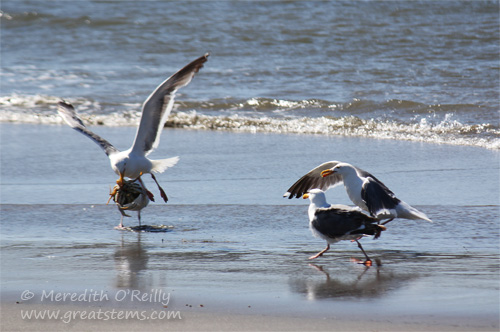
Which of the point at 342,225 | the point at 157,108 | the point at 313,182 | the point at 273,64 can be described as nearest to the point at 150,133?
the point at 157,108

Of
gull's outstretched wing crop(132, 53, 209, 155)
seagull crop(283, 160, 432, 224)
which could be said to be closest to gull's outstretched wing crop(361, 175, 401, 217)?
seagull crop(283, 160, 432, 224)

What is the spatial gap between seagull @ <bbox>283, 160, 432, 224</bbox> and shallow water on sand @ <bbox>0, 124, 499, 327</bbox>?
23 centimetres

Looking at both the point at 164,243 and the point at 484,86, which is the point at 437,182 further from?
the point at 484,86

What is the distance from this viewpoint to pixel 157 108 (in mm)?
7664

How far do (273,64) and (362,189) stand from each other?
10.1 meters

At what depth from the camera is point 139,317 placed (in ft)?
14.3

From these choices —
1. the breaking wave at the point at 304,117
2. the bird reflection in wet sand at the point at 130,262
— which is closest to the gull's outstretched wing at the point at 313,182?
the bird reflection in wet sand at the point at 130,262

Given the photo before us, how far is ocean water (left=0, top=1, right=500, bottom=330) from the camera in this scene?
5.02m

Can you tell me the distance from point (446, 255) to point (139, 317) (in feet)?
7.95

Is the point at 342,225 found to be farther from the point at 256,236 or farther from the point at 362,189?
the point at 256,236

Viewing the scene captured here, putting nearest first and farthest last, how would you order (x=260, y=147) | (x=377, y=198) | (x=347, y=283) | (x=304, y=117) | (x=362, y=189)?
(x=347, y=283)
(x=377, y=198)
(x=362, y=189)
(x=260, y=147)
(x=304, y=117)

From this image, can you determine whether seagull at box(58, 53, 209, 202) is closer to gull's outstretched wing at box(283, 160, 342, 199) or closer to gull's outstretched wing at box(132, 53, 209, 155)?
gull's outstretched wing at box(132, 53, 209, 155)

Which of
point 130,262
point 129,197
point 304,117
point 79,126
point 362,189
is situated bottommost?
point 130,262

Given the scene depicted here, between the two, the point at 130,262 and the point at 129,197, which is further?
the point at 129,197
